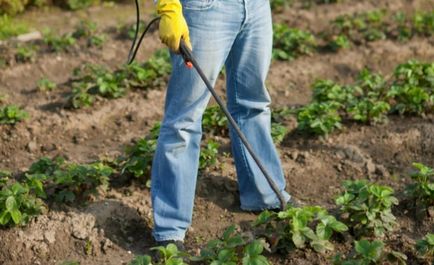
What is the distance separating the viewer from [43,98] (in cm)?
652

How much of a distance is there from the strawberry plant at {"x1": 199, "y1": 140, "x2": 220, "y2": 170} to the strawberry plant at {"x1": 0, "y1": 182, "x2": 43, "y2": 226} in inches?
39.5

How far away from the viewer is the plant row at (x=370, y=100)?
18.2ft

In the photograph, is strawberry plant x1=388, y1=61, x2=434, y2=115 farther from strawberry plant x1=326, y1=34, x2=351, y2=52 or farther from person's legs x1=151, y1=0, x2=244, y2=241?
person's legs x1=151, y1=0, x2=244, y2=241

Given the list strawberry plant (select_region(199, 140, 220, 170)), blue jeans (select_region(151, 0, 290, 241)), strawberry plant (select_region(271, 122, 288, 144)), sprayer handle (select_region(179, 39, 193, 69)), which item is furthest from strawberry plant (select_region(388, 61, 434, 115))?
sprayer handle (select_region(179, 39, 193, 69))

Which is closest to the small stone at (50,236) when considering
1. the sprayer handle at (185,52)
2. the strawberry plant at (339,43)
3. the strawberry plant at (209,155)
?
the strawberry plant at (209,155)

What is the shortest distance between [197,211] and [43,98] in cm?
235

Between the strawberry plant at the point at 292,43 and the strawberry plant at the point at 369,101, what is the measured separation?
112 cm

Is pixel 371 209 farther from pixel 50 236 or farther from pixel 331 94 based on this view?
pixel 331 94

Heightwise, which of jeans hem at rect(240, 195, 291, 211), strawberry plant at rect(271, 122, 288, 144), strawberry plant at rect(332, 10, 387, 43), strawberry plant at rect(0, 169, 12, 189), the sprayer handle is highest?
the sprayer handle

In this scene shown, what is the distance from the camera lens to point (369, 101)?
5.73 m

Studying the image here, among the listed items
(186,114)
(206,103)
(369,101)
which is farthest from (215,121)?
(186,114)

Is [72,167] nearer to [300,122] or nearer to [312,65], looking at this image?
[300,122]

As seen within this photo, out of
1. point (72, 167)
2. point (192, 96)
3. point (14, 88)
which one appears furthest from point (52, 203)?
point (14, 88)

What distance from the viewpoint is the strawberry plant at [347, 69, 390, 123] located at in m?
5.65
